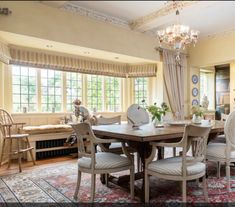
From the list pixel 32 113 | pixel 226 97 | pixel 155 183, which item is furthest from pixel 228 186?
pixel 226 97

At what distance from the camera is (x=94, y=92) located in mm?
5789

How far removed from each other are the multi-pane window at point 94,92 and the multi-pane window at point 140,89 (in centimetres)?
104

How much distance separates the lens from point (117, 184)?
2.72m

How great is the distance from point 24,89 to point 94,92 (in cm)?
191

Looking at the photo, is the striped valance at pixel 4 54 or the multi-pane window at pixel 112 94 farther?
the multi-pane window at pixel 112 94

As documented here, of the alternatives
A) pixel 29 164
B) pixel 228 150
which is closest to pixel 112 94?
pixel 29 164

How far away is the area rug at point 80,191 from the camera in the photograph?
233cm

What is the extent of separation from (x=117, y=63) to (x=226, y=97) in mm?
Result: 3832

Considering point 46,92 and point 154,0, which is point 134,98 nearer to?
point 46,92

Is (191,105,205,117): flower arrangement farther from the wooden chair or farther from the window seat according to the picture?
the wooden chair

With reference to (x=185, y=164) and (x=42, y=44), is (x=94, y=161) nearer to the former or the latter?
(x=185, y=164)

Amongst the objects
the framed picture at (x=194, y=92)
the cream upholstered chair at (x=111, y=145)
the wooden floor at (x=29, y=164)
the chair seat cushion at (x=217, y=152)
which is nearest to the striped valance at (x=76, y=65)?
the wooden floor at (x=29, y=164)

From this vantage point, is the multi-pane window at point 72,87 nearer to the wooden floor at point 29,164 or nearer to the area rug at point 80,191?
the wooden floor at point 29,164

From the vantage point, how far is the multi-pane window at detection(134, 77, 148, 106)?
20.3ft
